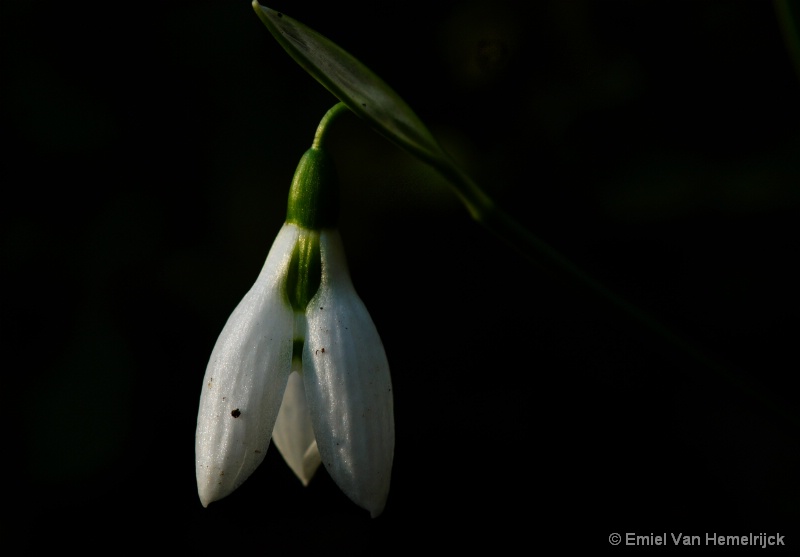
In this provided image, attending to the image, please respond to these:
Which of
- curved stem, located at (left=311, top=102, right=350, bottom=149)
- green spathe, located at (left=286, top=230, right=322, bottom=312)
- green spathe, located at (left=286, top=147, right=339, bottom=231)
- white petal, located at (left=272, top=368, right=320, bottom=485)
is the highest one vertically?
curved stem, located at (left=311, top=102, right=350, bottom=149)

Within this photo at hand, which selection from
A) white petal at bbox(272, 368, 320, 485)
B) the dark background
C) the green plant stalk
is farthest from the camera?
the dark background

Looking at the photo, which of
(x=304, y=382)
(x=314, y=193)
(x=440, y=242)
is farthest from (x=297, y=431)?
(x=440, y=242)


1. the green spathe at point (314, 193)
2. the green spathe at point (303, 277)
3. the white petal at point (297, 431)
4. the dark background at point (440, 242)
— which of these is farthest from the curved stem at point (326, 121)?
the dark background at point (440, 242)

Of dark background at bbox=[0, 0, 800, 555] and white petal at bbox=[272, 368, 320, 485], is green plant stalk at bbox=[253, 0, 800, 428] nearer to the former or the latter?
white petal at bbox=[272, 368, 320, 485]

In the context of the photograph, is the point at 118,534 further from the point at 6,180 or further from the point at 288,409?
the point at 288,409

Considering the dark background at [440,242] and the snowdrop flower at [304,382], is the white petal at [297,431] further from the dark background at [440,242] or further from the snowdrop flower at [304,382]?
the dark background at [440,242]

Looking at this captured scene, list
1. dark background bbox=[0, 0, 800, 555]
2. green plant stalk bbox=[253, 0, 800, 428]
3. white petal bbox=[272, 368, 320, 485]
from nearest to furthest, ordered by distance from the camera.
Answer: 1. green plant stalk bbox=[253, 0, 800, 428]
2. white petal bbox=[272, 368, 320, 485]
3. dark background bbox=[0, 0, 800, 555]

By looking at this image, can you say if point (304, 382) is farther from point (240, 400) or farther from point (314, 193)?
point (314, 193)

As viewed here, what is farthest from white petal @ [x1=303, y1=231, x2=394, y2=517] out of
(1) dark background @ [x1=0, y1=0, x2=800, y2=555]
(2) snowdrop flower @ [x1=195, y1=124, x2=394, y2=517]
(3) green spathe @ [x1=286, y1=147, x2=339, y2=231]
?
(1) dark background @ [x1=0, y1=0, x2=800, y2=555]
